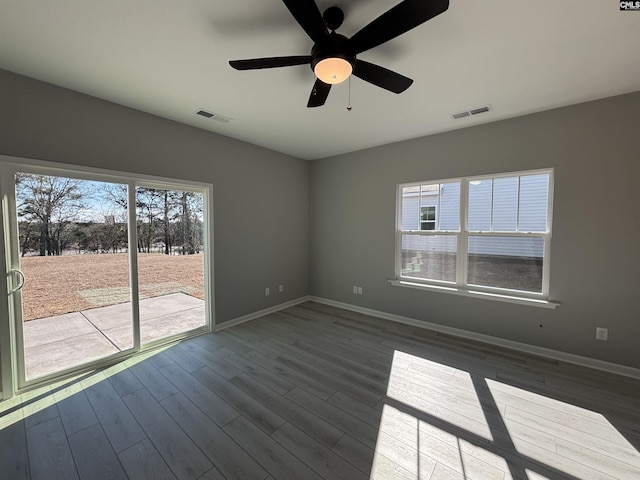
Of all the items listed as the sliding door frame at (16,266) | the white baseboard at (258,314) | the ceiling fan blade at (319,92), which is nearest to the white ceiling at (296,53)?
the ceiling fan blade at (319,92)

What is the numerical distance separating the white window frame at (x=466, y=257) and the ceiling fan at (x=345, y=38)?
214 centimetres

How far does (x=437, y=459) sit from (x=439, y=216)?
9.30 ft

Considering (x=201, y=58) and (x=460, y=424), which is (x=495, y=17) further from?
(x=460, y=424)

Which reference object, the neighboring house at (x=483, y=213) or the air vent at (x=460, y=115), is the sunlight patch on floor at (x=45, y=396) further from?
the air vent at (x=460, y=115)

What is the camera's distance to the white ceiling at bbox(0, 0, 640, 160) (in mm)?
1566

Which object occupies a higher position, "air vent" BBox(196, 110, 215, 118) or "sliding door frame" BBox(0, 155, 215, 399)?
"air vent" BBox(196, 110, 215, 118)

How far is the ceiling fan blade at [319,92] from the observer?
187 cm

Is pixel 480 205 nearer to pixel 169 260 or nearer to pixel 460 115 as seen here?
pixel 460 115

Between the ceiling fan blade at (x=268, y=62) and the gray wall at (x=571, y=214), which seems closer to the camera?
the ceiling fan blade at (x=268, y=62)

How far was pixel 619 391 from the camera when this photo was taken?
2.27 meters

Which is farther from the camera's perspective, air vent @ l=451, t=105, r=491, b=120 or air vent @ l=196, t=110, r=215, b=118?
air vent @ l=196, t=110, r=215, b=118

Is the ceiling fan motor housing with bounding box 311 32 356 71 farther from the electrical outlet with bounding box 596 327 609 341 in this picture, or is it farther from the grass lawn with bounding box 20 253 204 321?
the electrical outlet with bounding box 596 327 609 341

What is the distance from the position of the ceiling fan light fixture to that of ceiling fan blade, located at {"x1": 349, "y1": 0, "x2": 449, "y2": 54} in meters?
0.10

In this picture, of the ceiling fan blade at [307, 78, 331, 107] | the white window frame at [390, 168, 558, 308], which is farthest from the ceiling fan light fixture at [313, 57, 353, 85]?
the white window frame at [390, 168, 558, 308]
